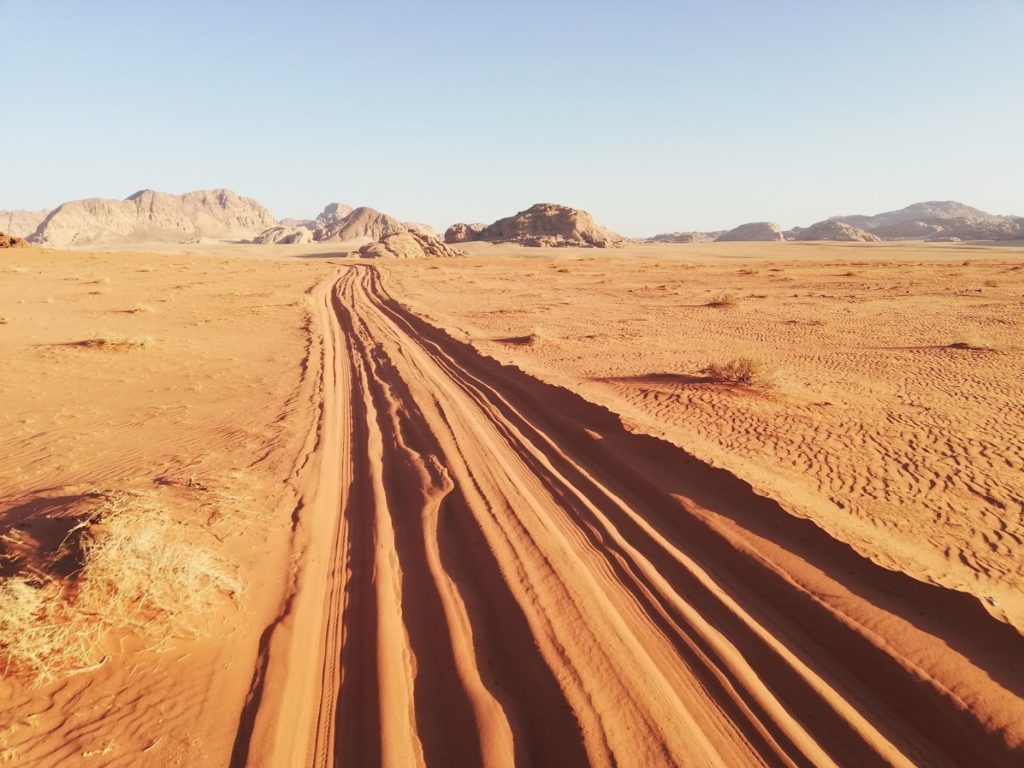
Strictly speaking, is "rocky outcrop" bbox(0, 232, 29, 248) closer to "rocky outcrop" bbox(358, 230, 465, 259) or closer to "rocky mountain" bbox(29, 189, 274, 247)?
"rocky outcrop" bbox(358, 230, 465, 259)

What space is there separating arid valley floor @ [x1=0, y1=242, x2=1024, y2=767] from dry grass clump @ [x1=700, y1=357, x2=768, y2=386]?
91 mm

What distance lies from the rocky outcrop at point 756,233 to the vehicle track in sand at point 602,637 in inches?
6098

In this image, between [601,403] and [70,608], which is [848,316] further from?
[70,608]

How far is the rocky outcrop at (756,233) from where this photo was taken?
148 m

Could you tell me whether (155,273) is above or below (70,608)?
above

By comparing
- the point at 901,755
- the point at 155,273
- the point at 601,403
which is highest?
the point at 155,273

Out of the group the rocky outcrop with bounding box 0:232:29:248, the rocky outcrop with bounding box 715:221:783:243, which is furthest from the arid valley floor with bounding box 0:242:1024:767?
the rocky outcrop with bounding box 715:221:783:243

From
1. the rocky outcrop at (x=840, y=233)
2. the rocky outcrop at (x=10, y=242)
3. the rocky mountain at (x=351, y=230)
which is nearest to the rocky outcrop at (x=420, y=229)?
the rocky mountain at (x=351, y=230)

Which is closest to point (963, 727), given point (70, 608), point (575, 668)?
point (575, 668)

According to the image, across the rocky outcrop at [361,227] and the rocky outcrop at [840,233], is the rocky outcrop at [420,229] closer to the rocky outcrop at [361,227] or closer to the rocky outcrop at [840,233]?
the rocky outcrop at [361,227]

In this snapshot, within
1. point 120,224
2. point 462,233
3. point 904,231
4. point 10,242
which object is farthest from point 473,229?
point 120,224

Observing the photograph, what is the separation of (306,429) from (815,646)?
676 centimetres

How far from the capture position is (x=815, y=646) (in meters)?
3.81

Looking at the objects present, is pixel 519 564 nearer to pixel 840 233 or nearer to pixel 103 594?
pixel 103 594
